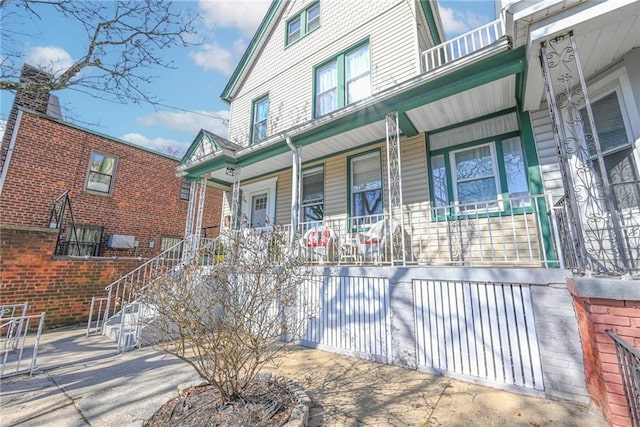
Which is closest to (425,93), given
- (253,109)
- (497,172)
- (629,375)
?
(497,172)

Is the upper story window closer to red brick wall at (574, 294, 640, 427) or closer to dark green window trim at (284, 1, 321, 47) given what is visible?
dark green window trim at (284, 1, 321, 47)

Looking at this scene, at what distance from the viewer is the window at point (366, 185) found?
6.47 metres

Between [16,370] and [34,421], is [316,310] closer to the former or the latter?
[34,421]

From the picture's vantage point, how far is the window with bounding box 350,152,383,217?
21.2ft

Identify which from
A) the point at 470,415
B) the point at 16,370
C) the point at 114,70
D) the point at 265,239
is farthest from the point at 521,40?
the point at 16,370

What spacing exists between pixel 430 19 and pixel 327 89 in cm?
323

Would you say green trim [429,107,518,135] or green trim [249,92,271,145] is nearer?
green trim [429,107,518,135]

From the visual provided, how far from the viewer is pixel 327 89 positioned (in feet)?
25.5


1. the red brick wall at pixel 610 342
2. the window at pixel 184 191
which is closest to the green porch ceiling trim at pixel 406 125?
the red brick wall at pixel 610 342

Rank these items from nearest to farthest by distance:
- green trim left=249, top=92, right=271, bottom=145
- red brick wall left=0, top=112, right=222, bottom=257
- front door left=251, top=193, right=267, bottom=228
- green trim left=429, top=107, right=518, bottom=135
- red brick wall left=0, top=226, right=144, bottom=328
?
green trim left=429, top=107, right=518, bottom=135 < red brick wall left=0, top=226, right=144, bottom=328 < red brick wall left=0, top=112, right=222, bottom=257 < front door left=251, top=193, right=267, bottom=228 < green trim left=249, top=92, right=271, bottom=145

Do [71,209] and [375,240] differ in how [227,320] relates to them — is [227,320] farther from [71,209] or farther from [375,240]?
[71,209]

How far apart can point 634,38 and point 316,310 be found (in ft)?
18.3

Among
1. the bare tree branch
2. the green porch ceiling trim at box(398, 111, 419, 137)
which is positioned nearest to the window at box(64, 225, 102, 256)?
the bare tree branch

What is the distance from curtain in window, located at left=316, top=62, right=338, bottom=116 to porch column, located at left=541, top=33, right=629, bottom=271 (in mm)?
4823
